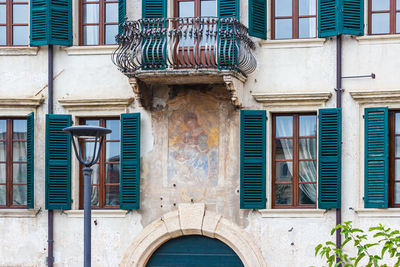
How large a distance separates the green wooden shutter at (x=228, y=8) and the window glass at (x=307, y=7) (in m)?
1.32

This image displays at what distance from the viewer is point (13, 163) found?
1764cm

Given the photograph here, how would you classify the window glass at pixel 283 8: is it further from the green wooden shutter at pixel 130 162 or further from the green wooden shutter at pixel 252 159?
the green wooden shutter at pixel 130 162

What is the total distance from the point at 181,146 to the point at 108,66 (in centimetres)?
216

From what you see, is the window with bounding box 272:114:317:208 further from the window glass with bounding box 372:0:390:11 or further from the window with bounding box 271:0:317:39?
the window glass with bounding box 372:0:390:11

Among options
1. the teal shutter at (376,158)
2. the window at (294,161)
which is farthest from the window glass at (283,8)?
the teal shutter at (376,158)

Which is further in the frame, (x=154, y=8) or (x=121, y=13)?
(x=121, y=13)

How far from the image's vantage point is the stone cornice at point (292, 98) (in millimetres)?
16520

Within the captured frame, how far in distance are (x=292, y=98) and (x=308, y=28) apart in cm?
146

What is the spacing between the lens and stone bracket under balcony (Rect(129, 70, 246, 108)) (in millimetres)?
15883

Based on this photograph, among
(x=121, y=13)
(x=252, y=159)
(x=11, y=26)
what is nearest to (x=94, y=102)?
(x=121, y=13)

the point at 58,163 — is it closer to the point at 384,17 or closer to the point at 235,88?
the point at 235,88

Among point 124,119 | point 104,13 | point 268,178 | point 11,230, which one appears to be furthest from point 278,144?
point 11,230

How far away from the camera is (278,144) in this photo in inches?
667

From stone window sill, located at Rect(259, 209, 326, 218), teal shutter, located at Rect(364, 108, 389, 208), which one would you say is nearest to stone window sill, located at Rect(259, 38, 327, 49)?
teal shutter, located at Rect(364, 108, 389, 208)
